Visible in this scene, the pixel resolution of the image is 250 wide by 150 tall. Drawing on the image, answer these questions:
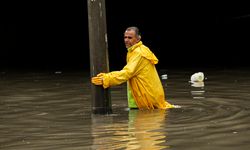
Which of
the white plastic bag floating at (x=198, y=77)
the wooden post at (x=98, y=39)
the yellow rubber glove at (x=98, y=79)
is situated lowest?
the white plastic bag floating at (x=198, y=77)

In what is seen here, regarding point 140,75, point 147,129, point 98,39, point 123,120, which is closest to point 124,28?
point 140,75

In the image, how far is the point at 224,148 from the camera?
8.14 metres

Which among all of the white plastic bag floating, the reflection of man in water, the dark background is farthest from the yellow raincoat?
the dark background

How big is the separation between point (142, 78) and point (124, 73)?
45 centimetres

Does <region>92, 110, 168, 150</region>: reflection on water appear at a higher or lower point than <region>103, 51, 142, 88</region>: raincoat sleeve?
lower

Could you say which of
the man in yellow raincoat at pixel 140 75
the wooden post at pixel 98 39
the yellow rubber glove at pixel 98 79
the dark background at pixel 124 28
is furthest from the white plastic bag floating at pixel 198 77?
the yellow rubber glove at pixel 98 79

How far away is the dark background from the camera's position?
24.6m

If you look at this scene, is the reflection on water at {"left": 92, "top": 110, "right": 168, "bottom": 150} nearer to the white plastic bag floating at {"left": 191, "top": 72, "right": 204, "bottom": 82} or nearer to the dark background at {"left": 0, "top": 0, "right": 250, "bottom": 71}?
the white plastic bag floating at {"left": 191, "top": 72, "right": 204, "bottom": 82}

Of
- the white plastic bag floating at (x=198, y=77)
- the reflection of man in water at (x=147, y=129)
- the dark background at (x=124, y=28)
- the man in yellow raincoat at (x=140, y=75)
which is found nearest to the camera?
the reflection of man in water at (x=147, y=129)

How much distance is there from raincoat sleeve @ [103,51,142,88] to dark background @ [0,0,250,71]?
1108 cm

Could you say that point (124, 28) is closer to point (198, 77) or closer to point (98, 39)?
point (198, 77)

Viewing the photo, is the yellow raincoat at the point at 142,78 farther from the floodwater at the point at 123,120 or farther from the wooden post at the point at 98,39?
the wooden post at the point at 98,39

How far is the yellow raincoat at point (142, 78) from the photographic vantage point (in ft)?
36.6

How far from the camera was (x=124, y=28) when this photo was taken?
1395 inches
